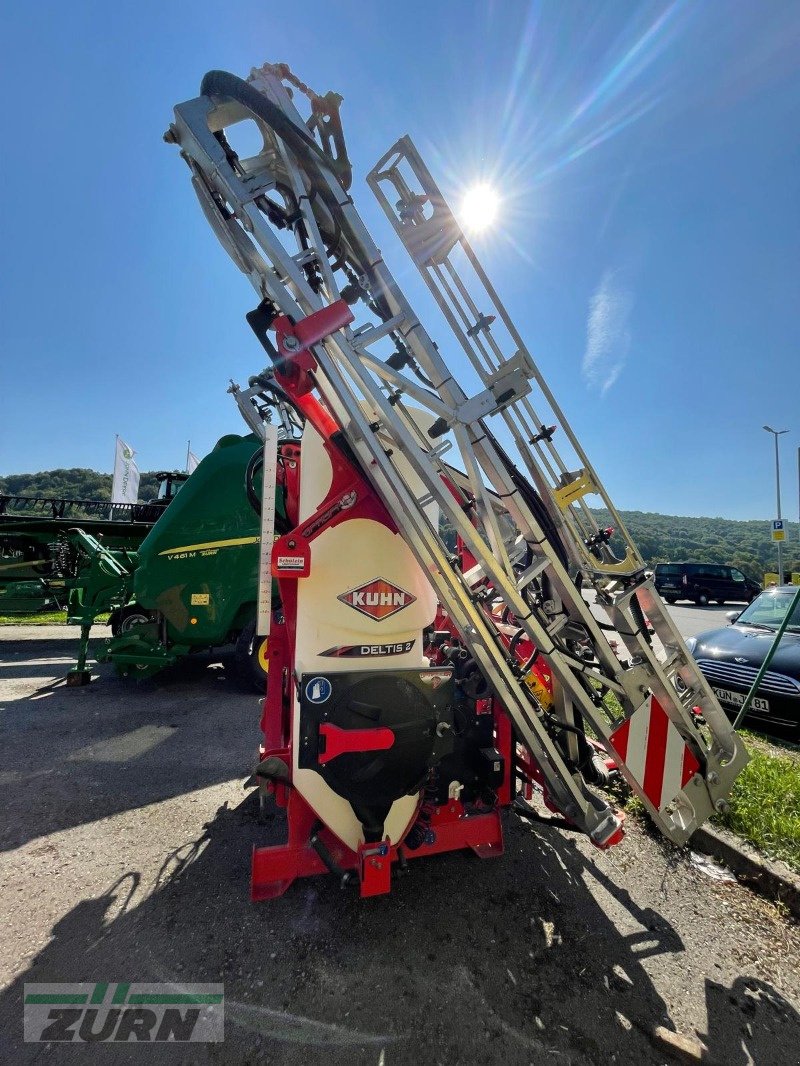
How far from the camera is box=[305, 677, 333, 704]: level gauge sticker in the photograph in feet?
6.96

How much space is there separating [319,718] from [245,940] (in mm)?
1169

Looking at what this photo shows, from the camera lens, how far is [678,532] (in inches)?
4018

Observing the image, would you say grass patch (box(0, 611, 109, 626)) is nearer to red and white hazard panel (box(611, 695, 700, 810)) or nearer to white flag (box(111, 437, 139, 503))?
white flag (box(111, 437, 139, 503))

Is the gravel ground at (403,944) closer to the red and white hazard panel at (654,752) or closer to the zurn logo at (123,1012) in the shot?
the zurn logo at (123,1012)

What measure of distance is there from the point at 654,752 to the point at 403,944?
151cm

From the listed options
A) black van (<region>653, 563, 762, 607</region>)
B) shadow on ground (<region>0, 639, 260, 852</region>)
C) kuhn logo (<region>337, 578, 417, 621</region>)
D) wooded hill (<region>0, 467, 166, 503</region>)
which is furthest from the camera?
wooded hill (<region>0, 467, 166, 503</region>)

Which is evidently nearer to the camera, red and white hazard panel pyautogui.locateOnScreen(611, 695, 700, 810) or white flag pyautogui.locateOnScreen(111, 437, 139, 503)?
red and white hazard panel pyautogui.locateOnScreen(611, 695, 700, 810)

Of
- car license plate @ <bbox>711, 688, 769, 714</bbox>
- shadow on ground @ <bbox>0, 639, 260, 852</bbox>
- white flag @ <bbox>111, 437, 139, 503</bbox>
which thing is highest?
white flag @ <bbox>111, 437, 139, 503</bbox>

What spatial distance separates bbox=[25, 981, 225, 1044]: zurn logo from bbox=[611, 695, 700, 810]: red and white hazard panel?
2025 mm

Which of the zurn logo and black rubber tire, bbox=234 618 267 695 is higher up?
black rubber tire, bbox=234 618 267 695

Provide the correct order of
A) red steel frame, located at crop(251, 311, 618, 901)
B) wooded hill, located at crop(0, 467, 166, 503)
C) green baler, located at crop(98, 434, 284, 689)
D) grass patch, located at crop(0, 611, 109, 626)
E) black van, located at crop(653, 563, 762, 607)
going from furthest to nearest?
wooded hill, located at crop(0, 467, 166, 503)
black van, located at crop(653, 563, 762, 607)
grass patch, located at crop(0, 611, 109, 626)
green baler, located at crop(98, 434, 284, 689)
red steel frame, located at crop(251, 311, 618, 901)

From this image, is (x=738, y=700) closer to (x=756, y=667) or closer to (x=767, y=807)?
(x=756, y=667)

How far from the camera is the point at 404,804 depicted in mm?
2434

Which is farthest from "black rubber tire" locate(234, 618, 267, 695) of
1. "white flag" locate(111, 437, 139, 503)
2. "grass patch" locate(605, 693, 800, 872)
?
"white flag" locate(111, 437, 139, 503)
